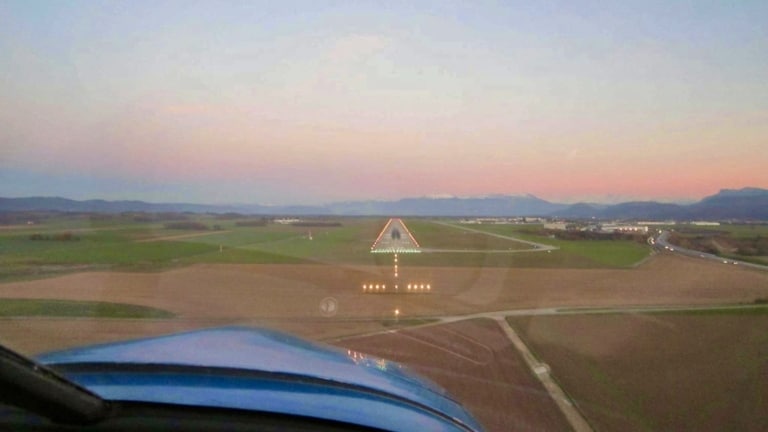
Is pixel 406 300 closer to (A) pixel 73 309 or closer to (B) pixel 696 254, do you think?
(A) pixel 73 309

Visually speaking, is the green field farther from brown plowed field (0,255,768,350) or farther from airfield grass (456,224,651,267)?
brown plowed field (0,255,768,350)

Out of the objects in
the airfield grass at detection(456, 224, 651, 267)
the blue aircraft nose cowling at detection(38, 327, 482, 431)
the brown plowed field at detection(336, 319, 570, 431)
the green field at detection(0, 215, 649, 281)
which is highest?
the blue aircraft nose cowling at detection(38, 327, 482, 431)

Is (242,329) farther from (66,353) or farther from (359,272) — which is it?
(359,272)

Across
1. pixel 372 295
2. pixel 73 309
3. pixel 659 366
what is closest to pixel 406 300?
pixel 372 295

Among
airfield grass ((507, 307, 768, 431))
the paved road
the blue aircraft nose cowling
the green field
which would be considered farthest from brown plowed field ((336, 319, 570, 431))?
the paved road

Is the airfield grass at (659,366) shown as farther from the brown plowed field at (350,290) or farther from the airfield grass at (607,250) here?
the airfield grass at (607,250)

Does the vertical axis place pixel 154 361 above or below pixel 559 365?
above

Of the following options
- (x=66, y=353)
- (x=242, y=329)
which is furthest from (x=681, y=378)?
(x=66, y=353)
